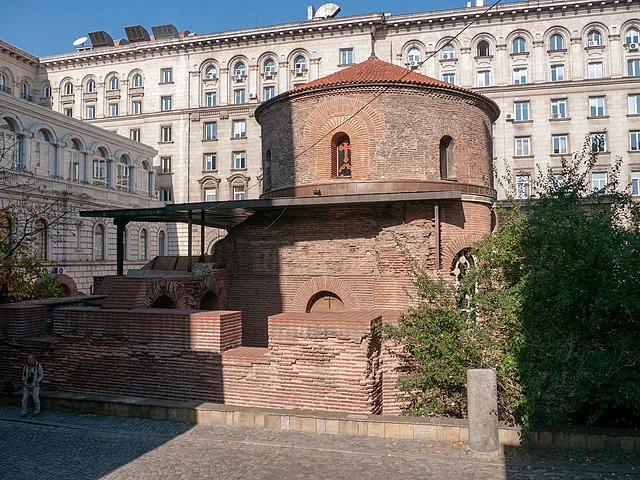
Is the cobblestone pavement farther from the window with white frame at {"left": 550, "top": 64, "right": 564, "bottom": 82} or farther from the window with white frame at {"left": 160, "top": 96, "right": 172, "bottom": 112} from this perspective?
the window with white frame at {"left": 160, "top": 96, "right": 172, "bottom": 112}

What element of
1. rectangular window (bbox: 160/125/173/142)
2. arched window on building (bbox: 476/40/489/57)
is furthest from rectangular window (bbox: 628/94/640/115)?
rectangular window (bbox: 160/125/173/142)

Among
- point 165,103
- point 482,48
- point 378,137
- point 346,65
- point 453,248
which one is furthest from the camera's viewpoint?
point 165,103

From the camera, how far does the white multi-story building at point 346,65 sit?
117 ft

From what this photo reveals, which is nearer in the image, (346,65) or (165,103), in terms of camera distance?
(346,65)

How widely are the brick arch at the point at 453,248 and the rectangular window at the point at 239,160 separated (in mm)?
30084

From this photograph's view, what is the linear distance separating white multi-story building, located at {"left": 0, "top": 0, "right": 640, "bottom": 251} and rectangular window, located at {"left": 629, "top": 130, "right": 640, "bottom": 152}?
7 centimetres

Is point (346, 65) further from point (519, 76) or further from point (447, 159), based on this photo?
point (447, 159)

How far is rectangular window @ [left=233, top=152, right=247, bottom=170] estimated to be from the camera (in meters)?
40.8

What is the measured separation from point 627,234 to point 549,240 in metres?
1.22

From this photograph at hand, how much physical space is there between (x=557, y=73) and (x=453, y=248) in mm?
29905

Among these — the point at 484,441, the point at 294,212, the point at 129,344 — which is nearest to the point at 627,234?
the point at 484,441

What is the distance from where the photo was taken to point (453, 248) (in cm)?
1257

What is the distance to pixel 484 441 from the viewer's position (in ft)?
24.1

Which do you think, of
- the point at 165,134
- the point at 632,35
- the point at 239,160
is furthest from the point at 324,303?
the point at 632,35
